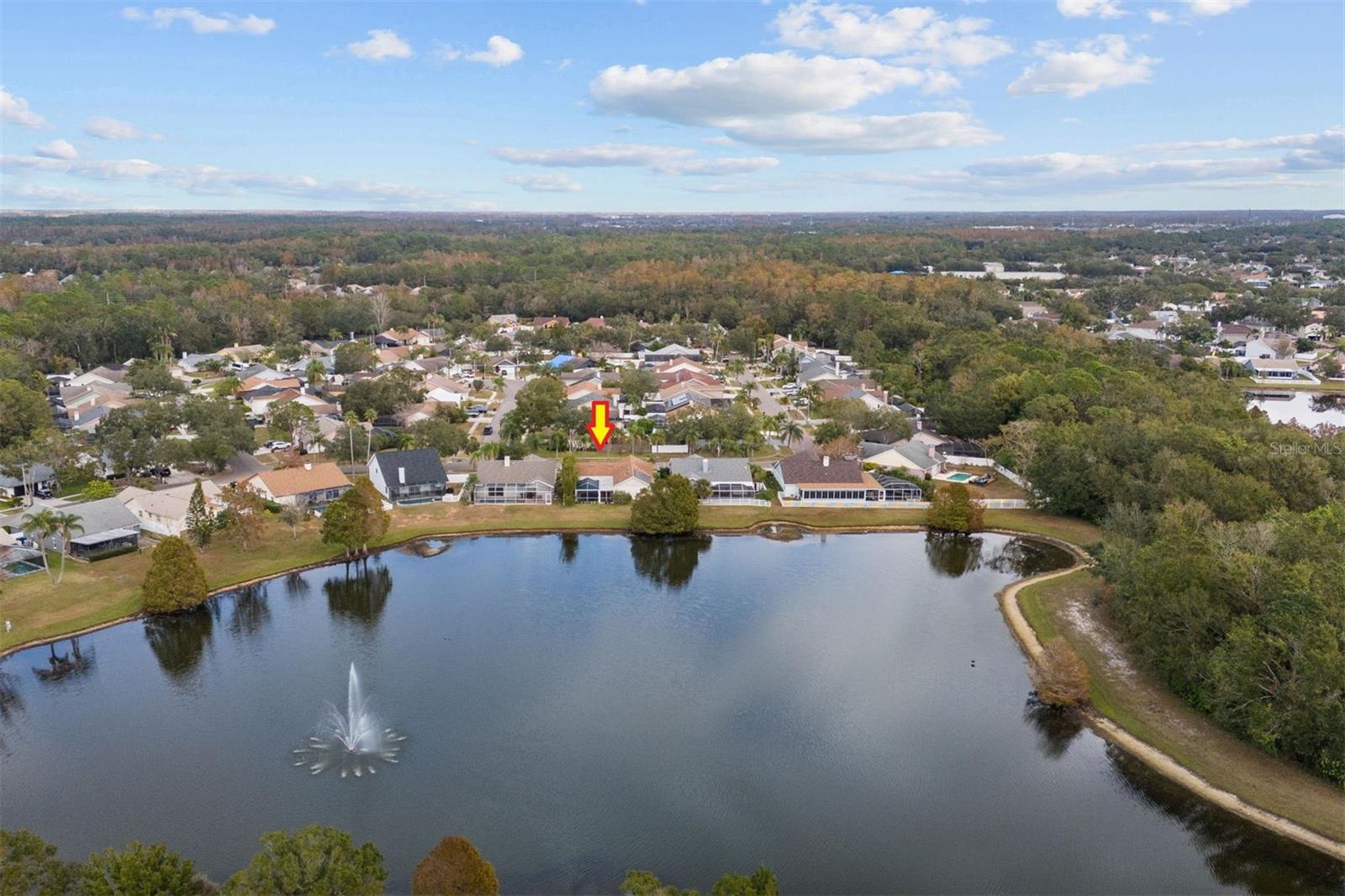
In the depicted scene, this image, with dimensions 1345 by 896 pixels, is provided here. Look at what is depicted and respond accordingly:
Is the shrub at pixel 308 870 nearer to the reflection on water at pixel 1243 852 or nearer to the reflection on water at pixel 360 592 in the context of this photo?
the reflection on water at pixel 360 592

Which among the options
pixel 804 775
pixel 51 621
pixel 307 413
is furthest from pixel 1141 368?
pixel 51 621

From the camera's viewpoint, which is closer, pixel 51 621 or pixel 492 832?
pixel 492 832

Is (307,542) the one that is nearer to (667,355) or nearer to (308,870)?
(308,870)

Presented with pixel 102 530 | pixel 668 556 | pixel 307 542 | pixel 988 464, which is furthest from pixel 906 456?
pixel 102 530

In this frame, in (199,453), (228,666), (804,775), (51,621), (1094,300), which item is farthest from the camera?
(1094,300)

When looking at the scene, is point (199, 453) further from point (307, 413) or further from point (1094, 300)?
point (1094, 300)

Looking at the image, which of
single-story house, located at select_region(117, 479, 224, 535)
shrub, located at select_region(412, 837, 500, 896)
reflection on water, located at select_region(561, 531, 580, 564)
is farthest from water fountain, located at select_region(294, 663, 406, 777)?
single-story house, located at select_region(117, 479, 224, 535)

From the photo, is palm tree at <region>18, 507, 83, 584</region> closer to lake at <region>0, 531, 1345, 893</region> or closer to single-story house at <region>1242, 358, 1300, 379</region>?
lake at <region>0, 531, 1345, 893</region>
